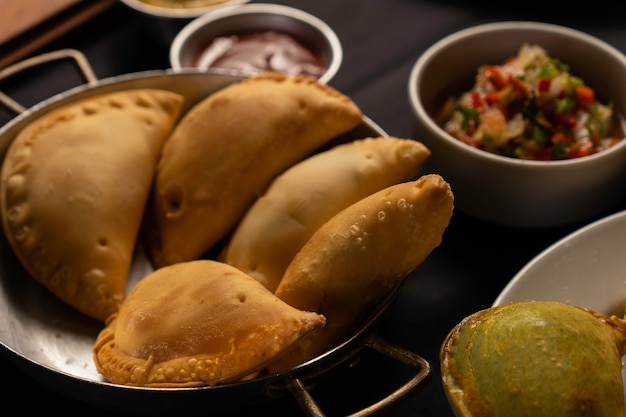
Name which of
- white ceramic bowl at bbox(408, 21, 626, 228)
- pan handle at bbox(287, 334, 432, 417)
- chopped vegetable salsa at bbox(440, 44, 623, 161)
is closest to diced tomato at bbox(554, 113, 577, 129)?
chopped vegetable salsa at bbox(440, 44, 623, 161)

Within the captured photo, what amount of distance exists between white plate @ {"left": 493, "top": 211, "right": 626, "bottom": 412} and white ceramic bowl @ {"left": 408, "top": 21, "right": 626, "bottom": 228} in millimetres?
91

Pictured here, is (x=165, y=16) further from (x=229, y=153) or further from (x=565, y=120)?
(x=565, y=120)

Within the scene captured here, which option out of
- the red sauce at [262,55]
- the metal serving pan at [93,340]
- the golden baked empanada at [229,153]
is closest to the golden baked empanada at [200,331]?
the metal serving pan at [93,340]

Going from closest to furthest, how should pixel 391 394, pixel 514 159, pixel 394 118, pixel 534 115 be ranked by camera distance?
pixel 391 394 → pixel 514 159 → pixel 534 115 → pixel 394 118

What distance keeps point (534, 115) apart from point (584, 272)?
0.95 ft

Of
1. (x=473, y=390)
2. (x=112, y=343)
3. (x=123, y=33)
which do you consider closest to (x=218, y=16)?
(x=123, y=33)

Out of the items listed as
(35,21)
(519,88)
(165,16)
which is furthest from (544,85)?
(35,21)

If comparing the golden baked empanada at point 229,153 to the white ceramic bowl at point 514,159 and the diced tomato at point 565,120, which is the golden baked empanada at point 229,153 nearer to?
the white ceramic bowl at point 514,159

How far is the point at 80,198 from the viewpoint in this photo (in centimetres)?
88

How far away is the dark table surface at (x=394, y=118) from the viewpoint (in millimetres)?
819

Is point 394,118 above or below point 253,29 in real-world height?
below

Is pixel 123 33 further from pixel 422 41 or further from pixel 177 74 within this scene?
pixel 422 41

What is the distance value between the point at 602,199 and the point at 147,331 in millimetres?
623

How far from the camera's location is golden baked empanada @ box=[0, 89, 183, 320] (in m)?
0.86
